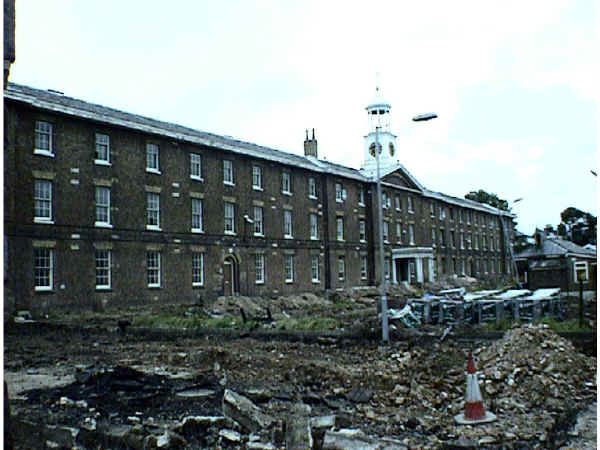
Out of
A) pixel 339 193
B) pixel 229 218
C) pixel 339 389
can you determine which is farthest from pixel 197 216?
pixel 339 389

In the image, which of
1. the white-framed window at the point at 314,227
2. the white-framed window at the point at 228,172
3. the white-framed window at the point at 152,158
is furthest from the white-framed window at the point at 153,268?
the white-framed window at the point at 314,227

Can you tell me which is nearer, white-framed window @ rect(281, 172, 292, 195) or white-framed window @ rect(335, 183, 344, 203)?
white-framed window @ rect(281, 172, 292, 195)

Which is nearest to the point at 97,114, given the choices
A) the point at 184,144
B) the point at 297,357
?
the point at 184,144

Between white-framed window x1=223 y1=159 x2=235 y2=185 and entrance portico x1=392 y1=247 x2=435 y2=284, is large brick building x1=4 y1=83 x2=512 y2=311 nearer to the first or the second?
white-framed window x1=223 y1=159 x2=235 y2=185

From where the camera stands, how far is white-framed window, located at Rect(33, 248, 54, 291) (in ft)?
84.2

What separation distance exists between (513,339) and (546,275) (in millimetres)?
27295

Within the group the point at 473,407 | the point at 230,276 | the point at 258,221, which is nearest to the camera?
the point at 473,407

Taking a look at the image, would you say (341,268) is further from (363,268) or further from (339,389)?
(339,389)

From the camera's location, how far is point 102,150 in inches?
1147

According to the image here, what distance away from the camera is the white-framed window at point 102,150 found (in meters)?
28.8

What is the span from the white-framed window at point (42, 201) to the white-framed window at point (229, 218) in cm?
1109

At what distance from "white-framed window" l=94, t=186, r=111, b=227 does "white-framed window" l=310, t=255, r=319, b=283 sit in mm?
16844

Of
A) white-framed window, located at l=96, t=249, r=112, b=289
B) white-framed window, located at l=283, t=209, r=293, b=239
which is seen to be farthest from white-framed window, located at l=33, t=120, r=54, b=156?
white-framed window, located at l=283, t=209, r=293, b=239

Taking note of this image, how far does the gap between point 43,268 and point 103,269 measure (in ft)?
10.1
